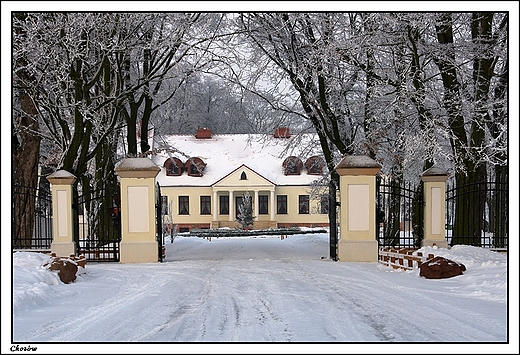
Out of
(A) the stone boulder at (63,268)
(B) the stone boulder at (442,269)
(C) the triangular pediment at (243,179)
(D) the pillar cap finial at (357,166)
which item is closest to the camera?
(A) the stone boulder at (63,268)

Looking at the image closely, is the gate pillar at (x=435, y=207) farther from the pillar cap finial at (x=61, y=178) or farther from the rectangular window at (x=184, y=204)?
the rectangular window at (x=184, y=204)

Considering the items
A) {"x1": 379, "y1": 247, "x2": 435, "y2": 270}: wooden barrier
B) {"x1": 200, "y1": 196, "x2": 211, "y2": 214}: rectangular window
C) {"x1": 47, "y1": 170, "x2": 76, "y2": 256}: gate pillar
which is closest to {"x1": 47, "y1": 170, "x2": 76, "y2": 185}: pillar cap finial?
{"x1": 47, "y1": 170, "x2": 76, "y2": 256}: gate pillar

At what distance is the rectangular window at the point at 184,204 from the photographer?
1791 inches

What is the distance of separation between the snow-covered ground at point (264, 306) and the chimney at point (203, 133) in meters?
36.9

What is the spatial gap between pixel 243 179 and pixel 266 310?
3791cm

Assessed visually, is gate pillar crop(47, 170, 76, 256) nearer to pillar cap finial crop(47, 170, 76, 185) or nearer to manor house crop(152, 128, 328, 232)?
pillar cap finial crop(47, 170, 76, 185)

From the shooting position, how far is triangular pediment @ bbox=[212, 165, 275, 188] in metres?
44.4

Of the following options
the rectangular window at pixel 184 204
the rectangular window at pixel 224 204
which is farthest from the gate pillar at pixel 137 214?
the rectangular window at pixel 224 204

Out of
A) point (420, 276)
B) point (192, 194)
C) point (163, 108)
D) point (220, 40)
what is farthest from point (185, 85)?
point (192, 194)

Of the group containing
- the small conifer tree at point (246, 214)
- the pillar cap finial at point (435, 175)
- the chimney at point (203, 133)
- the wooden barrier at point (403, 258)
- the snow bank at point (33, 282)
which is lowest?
the small conifer tree at point (246, 214)

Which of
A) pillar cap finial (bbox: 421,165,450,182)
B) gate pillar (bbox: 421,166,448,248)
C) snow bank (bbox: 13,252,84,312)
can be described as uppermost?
pillar cap finial (bbox: 421,165,450,182)

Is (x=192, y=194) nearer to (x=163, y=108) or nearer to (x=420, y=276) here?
(x=163, y=108)

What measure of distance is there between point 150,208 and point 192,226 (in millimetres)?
32734

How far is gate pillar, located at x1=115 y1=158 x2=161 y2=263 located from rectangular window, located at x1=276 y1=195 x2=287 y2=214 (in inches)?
1300
